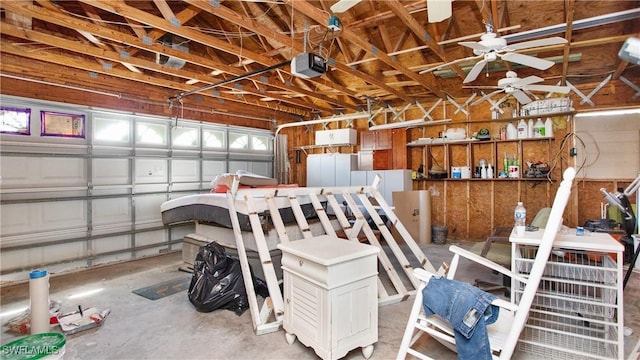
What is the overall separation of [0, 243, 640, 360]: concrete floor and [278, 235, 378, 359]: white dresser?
23 cm

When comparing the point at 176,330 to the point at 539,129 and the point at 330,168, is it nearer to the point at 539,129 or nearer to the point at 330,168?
the point at 330,168

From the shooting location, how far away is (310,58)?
2904mm

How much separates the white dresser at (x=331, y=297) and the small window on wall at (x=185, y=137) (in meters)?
4.55

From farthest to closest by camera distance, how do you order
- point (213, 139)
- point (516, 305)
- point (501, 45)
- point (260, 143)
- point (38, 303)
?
point (260, 143) → point (213, 139) → point (501, 45) → point (38, 303) → point (516, 305)

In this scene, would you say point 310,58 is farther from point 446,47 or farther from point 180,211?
point 180,211

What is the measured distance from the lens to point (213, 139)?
21.7 ft

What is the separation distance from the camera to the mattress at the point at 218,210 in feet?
11.1

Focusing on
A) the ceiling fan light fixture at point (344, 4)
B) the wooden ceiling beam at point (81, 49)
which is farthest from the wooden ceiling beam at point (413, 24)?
the wooden ceiling beam at point (81, 49)

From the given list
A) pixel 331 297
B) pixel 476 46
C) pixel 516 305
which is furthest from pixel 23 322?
pixel 476 46

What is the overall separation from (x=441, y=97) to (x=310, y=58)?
12.8 ft

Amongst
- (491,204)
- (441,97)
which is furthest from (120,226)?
(491,204)

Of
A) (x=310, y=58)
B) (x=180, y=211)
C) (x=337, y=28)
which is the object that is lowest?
(x=180, y=211)

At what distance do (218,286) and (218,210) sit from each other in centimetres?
109

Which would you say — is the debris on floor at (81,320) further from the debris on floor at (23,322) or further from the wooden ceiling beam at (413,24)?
the wooden ceiling beam at (413,24)
